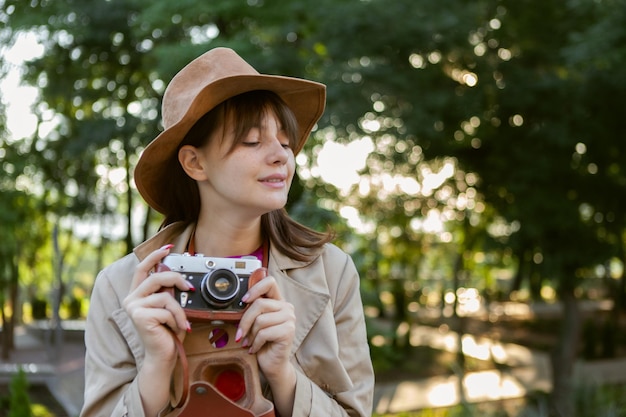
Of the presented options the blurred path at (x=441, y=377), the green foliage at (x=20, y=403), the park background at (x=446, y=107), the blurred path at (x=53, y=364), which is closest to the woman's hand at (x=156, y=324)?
the park background at (x=446, y=107)

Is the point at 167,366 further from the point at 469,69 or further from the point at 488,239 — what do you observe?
the point at 488,239

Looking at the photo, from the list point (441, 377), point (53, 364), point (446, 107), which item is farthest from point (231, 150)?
point (53, 364)

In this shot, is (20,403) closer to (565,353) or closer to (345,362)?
(565,353)

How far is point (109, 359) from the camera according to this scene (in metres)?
1.66

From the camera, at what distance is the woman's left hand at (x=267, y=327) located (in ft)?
4.86

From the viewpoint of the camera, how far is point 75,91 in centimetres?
1480

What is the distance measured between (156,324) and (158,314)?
2 centimetres

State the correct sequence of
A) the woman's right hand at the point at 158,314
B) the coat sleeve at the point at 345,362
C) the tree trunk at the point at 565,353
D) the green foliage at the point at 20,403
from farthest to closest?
the tree trunk at the point at 565,353
the green foliage at the point at 20,403
the coat sleeve at the point at 345,362
the woman's right hand at the point at 158,314

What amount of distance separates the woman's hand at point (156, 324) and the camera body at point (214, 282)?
2 centimetres

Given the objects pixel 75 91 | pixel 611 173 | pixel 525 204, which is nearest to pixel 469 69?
pixel 525 204

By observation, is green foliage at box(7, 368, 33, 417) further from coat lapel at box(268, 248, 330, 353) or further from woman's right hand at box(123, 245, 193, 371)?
woman's right hand at box(123, 245, 193, 371)

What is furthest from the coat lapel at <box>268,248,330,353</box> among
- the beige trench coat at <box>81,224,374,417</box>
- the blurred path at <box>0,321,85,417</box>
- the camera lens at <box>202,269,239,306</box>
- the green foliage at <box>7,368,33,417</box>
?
the blurred path at <box>0,321,85,417</box>

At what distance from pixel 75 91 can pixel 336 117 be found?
8.51m

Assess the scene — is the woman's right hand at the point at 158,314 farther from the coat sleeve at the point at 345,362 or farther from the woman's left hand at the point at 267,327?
the coat sleeve at the point at 345,362
